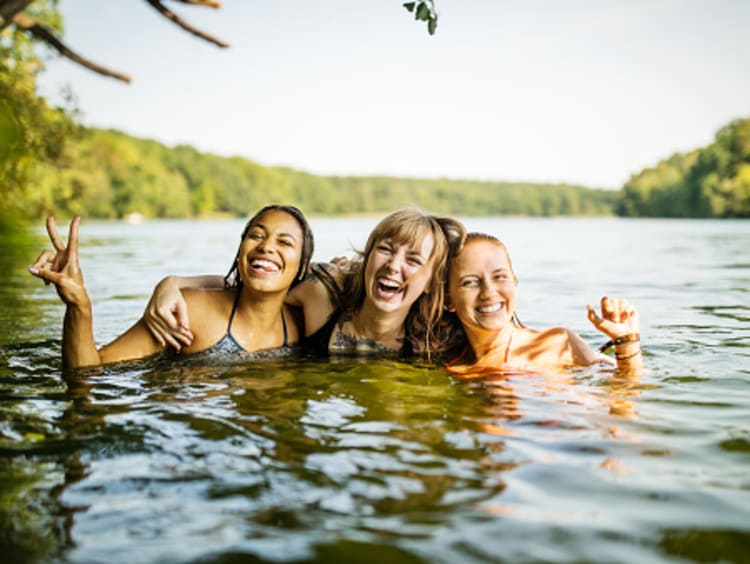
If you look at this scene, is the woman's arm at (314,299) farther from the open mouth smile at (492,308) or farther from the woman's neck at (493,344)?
the open mouth smile at (492,308)

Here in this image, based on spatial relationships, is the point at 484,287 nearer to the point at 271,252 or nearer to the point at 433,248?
the point at 433,248

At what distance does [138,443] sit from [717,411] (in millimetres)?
3158

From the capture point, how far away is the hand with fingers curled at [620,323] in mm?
5082

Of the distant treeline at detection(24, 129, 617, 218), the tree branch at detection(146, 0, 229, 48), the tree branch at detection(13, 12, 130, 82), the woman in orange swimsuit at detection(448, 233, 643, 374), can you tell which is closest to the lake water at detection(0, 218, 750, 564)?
the woman in orange swimsuit at detection(448, 233, 643, 374)

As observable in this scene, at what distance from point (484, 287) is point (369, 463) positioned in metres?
2.35

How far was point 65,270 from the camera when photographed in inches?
184

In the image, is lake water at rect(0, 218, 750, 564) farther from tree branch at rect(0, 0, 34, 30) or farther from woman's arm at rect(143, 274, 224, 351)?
tree branch at rect(0, 0, 34, 30)

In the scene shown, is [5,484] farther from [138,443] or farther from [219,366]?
[219,366]

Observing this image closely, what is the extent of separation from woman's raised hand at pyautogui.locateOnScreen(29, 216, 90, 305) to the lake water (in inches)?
23.5

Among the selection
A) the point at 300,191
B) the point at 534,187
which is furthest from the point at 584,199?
the point at 300,191

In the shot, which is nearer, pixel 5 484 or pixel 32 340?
pixel 5 484

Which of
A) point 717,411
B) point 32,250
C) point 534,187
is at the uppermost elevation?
point 534,187

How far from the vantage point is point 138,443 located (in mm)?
3488

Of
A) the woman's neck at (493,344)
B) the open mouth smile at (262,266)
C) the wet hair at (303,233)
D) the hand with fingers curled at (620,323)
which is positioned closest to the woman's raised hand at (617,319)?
the hand with fingers curled at (620,323)
